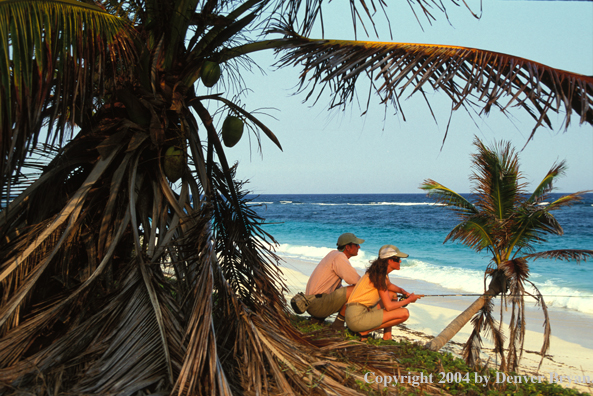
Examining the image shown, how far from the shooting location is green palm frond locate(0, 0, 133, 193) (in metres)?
2.36

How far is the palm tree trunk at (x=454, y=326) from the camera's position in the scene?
199 inches

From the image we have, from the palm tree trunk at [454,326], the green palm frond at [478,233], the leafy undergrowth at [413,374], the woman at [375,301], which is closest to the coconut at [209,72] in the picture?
the leafy undergrowth at [413,374]

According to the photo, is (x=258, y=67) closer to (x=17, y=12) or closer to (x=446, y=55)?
(x=446, y=55)

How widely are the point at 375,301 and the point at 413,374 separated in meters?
1.19

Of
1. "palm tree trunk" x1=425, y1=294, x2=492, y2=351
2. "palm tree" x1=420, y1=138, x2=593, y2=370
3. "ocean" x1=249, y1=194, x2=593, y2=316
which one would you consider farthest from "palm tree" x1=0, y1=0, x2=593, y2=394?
"palm tree" x1=420, y1=138, x2=593, y2=370

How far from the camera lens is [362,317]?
4.71 m

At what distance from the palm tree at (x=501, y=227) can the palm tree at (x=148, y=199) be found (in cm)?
278

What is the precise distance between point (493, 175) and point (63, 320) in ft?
17.1

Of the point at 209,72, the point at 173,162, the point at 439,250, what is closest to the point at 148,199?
the point at 173,162

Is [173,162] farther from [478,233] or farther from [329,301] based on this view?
[478,233]

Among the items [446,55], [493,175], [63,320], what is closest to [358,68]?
[446,55]

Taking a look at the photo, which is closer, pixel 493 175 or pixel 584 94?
pixel 584 94

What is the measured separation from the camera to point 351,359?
3.23m

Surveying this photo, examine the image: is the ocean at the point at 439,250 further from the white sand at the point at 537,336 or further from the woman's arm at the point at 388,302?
the woman's arm at the point at 388,302
